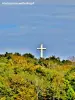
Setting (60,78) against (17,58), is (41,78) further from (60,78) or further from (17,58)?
(17,58)

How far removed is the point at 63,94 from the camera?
5772cm

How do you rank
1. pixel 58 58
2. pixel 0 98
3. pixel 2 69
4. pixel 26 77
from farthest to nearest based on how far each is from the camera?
1. pixel 58 58
2. pixel 2 69
3. pixel 26 77
4. pixel 0 98

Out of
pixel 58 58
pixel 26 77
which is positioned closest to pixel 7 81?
pixel 26 77

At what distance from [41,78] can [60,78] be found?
206cm

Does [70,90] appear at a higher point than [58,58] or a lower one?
lower

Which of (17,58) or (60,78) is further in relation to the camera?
(17,58)

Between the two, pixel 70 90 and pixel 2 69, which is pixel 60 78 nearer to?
pixel 70 90

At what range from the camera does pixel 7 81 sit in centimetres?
5819

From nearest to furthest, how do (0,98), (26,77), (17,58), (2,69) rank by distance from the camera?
(0,98)
(26,77)
(2,69)
(17,58)

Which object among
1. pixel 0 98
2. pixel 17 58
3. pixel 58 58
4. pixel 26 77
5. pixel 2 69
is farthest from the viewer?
pixel 58 58

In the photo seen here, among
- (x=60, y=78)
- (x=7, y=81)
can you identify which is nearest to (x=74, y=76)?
(x=60, y=78)

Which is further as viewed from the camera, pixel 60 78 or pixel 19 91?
pixel 60 78

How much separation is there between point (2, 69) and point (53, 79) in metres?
6.67

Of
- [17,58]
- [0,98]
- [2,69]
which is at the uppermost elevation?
[17,58]
